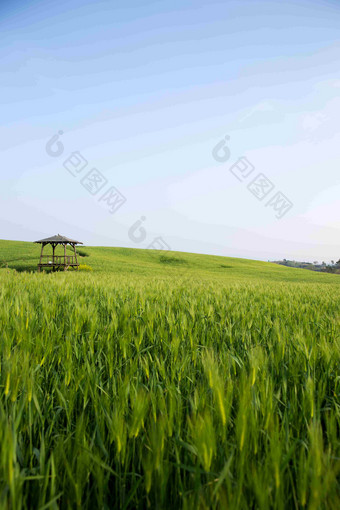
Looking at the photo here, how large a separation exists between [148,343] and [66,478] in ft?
4.90

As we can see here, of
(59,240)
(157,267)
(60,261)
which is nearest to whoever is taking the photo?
(59,240)

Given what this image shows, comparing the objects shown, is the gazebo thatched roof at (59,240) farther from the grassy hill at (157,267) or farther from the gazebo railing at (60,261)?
the grassy hill at (157,267)

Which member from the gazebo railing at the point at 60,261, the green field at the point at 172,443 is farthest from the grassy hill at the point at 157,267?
the green field at the point at 172,443

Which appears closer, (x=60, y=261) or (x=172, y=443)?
(x=172, y=443)

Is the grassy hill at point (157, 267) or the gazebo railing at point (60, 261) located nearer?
the gazebo railing at point (60, 261)

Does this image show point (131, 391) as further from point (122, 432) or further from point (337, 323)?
point (337, 323)

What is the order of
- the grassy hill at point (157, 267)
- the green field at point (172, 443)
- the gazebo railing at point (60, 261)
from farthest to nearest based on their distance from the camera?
the grassy hill at point (157, 267)
the gazebo railing at point (60, 261)
the green field at point (172, 443)

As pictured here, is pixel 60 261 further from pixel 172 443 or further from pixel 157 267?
pixel 172 443

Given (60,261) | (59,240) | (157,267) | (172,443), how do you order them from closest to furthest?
1. (172,443)
2. (59,240)
3. (60,261)
4. (157,267)

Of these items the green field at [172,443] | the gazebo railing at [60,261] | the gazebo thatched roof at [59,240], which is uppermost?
the gazebo thatched roof at [59,240]

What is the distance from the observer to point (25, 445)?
3.39 ft

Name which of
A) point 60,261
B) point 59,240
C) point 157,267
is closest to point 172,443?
point 59,240

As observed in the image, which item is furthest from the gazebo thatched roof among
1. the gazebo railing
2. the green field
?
the green field

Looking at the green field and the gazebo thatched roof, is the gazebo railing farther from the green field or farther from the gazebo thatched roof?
the green field
